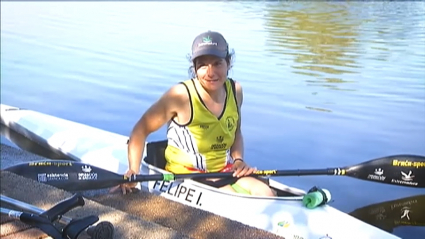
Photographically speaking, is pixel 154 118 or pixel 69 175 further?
pixel 69 175

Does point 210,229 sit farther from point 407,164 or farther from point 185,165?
point 407,164

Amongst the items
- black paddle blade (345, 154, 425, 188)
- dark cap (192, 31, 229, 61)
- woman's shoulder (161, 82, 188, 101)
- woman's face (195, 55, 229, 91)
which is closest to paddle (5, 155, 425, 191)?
black paddle blade (345, 154, 425, 188)

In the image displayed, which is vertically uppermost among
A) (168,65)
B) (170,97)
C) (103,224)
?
(170,97)

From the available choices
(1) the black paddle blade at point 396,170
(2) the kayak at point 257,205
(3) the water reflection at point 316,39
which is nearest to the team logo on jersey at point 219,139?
(2) the kayak at point 257,205

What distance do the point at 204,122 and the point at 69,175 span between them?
1.12m

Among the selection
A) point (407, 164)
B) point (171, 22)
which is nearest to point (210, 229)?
point (407, 164)

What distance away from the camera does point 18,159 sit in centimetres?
516

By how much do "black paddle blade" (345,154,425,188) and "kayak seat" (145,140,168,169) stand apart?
1427mm

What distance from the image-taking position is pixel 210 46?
389 cm

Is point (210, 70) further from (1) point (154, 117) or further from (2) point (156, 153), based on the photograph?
(2) point (156, 153)

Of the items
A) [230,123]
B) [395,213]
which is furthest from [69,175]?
[395,213]

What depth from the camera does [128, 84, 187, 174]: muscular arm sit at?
4062mm

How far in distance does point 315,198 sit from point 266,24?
43.2ft

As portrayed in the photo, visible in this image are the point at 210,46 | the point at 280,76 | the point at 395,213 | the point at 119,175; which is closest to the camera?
the point at 210,46
